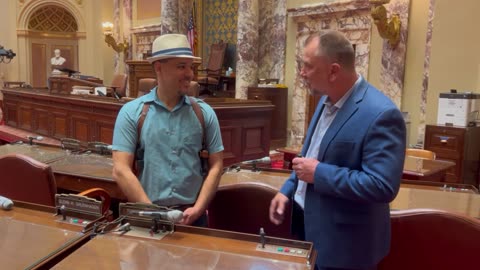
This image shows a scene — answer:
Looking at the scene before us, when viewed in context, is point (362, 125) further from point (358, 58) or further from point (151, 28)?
point (151, 28)

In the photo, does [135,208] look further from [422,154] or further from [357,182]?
[422,154]

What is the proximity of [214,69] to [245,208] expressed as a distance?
8.32m

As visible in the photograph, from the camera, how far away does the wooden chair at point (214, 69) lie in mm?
9852

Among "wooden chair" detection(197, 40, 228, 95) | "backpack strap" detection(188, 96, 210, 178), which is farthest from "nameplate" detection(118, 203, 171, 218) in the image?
"wooden chair" detection(197, 40, 228, 95)

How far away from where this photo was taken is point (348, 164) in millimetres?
1531

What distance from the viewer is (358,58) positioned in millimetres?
7535

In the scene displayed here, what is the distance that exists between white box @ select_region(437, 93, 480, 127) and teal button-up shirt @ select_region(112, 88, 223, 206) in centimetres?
431

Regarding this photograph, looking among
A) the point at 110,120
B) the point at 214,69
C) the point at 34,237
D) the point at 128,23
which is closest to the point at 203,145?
the point at 34,237

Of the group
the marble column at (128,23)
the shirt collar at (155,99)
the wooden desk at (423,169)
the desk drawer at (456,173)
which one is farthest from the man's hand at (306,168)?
the marble column at (128,23)

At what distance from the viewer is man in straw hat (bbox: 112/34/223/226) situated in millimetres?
1960

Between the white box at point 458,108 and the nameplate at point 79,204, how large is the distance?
16.0ft

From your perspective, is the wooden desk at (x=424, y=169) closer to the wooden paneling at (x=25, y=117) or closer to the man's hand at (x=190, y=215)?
the man's hand at (x=190, y=215)

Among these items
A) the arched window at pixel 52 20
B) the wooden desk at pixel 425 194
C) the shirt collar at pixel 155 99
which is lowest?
the wooden desk at pixel 425 194

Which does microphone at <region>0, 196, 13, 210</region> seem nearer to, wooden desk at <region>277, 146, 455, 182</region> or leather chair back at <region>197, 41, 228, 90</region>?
wooden desk at <region>277, 146, 455, 182</region>
